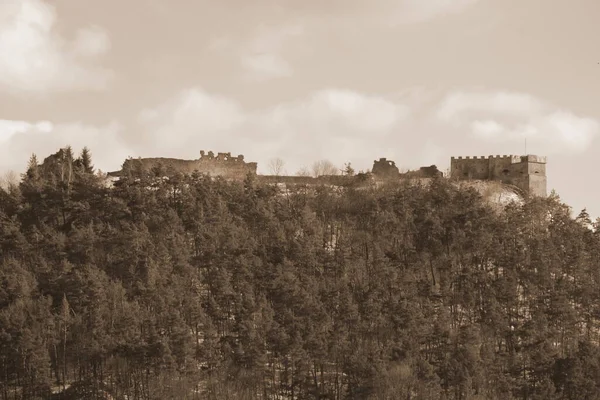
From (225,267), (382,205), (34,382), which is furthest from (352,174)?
(34,382)

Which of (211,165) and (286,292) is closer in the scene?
(286,292)

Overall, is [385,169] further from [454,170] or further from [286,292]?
[286,292]

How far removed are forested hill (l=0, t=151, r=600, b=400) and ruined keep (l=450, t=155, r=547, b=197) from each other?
3499 millimetres

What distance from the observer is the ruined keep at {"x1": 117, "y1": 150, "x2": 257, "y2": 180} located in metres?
65.9

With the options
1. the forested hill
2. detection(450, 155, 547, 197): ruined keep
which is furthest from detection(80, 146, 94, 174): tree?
detection(450, 155, 547, 197): ruined keep

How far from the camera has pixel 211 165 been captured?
224 ft

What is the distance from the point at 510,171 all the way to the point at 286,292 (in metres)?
27.6

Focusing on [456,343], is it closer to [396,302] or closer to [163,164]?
[396,302]

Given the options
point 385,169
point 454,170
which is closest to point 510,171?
point 454,170

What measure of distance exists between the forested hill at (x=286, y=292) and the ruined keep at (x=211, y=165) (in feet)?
9.80

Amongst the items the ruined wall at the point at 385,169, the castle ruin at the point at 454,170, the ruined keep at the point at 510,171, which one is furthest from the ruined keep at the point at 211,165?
the ruined keep at the point at 510,171

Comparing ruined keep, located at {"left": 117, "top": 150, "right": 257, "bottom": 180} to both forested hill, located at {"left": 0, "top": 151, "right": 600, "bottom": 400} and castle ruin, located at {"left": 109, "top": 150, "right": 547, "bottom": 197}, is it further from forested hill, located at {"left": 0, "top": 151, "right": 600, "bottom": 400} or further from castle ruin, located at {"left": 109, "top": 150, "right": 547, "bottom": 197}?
forested hill, located at {"left": 0, "top": 151, "right": 600, "bottom": 400}

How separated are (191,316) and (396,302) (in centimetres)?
1222

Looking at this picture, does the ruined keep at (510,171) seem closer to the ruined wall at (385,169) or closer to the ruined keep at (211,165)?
the ruined wall at (385,169)
